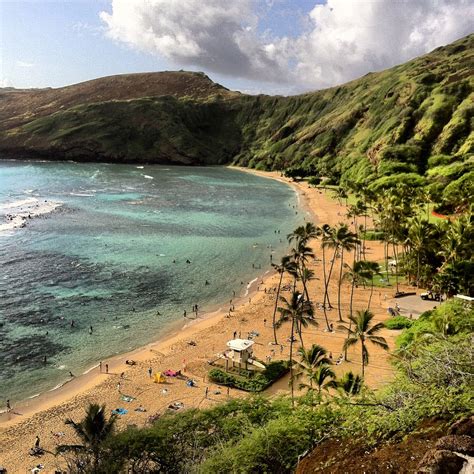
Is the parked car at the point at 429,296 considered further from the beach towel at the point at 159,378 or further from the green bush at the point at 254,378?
the beach towel at the point at 159,378

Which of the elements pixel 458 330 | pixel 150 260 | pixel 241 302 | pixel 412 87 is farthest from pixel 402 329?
pixel 412 87

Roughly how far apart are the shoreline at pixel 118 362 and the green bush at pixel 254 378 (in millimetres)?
8714

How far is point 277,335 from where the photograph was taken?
167ft

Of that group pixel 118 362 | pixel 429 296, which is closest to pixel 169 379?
pixel 118 362

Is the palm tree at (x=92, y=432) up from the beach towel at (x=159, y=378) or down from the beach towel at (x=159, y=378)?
up

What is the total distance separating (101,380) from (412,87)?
181 meters

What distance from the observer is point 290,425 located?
17.7 meters

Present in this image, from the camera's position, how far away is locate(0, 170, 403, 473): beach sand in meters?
33.1

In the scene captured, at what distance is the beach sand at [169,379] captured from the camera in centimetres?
3312

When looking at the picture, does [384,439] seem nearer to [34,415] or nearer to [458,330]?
[458,330]

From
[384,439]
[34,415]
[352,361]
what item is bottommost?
[34,415]

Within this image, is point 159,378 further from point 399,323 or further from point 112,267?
point 112,267

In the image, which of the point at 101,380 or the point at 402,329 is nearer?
the point at 101,380

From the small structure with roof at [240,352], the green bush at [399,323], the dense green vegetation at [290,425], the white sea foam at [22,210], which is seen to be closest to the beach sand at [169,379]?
the green bush at [399,323]
